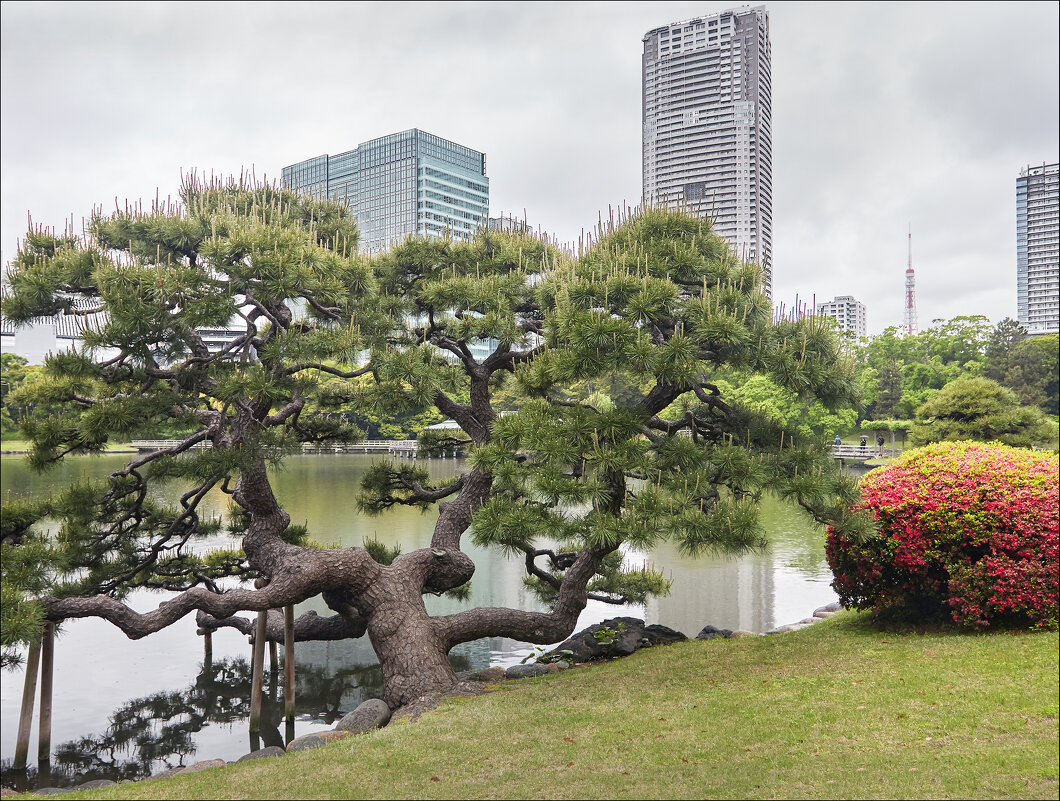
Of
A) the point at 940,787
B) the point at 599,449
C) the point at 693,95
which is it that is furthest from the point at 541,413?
the point at 693,95

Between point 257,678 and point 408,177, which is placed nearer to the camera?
point 257,678

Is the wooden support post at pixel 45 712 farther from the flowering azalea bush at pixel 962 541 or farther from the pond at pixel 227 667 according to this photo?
the flowering azalea bush at pixel 962 541

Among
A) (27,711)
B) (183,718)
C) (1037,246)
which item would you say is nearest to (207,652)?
(183,718)

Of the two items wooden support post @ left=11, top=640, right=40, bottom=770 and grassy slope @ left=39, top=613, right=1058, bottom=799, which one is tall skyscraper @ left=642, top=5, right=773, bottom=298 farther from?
wooden support post @ left=11, top=640, right=40, bottom=770

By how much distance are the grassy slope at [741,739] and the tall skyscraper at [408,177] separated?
44210 millimetres

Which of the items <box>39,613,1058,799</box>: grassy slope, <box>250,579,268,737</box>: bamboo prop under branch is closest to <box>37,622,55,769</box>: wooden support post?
<box>250,579,268,737</box>: bamboo prop under branch

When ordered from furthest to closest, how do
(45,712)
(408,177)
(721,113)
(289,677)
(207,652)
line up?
1. (721,113)
2. (408,177)
3. (207,652)
4. (289,677)
5. (45,712)

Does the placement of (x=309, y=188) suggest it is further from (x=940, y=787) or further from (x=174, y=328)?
(x=940, y=787)

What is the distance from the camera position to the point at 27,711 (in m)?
6.47

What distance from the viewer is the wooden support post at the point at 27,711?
20.8 ft

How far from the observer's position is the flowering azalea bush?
595 cm

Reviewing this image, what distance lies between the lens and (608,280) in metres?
5.88

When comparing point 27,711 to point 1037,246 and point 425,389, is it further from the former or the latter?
point 1037,246

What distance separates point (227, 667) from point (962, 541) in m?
8.57
